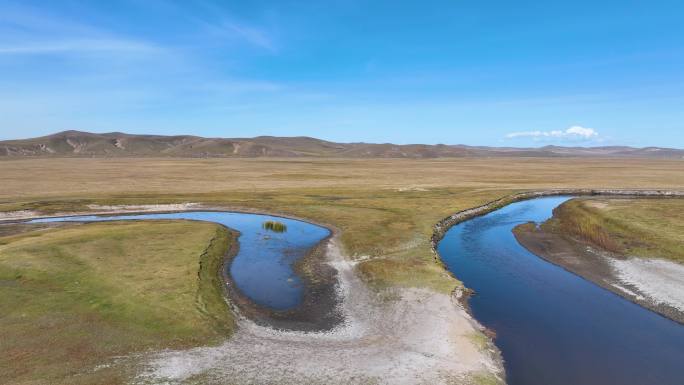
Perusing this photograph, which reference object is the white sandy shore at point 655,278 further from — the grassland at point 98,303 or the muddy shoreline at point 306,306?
the grassland at point 98,303

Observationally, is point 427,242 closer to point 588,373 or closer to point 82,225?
point 588,373

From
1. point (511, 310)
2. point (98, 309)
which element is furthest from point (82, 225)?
point (511, 310)

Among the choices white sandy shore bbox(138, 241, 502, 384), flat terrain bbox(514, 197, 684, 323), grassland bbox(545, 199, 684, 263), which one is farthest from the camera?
grassland bbox(545, 199, 684, 263)

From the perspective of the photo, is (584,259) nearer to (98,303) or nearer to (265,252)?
(265,252)

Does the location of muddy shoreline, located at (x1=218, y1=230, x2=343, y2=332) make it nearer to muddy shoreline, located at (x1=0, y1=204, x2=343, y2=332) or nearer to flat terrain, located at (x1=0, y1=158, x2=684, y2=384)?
muddy shoreline, located at (x1=0, y1=204, x2=343, y2=332)

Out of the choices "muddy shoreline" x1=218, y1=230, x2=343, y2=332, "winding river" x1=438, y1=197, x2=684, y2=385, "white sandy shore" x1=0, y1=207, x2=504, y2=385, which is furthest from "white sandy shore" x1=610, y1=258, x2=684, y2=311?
"muddy shoreline" x1=218, y1=230, x2=343, y2=332

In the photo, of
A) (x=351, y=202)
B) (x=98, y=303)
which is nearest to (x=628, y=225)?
(x=351, y=202)

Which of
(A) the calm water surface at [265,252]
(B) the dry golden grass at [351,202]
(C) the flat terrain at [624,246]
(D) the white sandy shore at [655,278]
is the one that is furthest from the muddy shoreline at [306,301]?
(D) the white sandy shore at [655,278]
